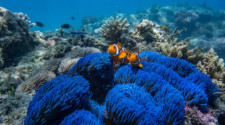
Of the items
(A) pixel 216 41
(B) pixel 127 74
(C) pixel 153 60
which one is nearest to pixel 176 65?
(C) pixel 153 60

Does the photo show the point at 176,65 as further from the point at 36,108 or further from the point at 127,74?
the point at 36,108

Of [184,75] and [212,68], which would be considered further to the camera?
[212,68]

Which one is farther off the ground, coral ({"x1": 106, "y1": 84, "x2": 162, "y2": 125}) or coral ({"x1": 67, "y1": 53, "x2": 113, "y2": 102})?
coral ({"x1": 67, "y1": 53, "x2": 113, "y2": 102})

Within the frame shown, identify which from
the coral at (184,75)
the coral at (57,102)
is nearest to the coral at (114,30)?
the coral at (184,75)

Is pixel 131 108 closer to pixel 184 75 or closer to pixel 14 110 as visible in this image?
pixel 184 75

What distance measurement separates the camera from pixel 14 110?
7.69ft

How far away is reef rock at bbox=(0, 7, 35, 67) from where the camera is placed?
488 centimetres

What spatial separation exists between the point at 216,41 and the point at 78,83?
53.3ft

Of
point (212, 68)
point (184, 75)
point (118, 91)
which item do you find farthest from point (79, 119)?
point (212, 68)

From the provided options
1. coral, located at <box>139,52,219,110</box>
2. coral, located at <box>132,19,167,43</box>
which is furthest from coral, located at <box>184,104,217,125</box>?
coral, located at <box>132,19,167,43</box>

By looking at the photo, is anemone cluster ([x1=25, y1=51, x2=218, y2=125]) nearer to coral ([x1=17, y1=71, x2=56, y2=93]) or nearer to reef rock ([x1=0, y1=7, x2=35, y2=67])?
coral ([x1=17, y1=71, x2=56, y2=93])

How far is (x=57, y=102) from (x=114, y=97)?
0.66 meters

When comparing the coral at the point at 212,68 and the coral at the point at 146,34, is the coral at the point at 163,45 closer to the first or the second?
the coral at the point at 146,34

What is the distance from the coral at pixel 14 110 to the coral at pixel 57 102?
27.1 inches
